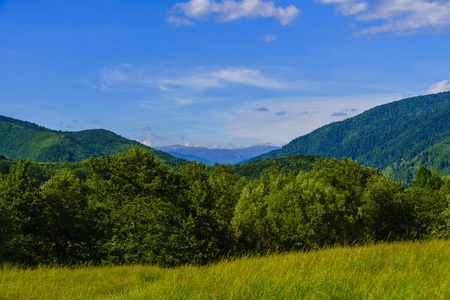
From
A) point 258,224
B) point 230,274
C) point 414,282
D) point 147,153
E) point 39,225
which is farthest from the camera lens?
point 258,224

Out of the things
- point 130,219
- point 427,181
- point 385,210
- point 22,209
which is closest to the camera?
point 22,209

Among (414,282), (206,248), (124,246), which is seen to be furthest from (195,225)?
(414,282)

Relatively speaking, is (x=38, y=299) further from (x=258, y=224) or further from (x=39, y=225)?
(x=258, y=224)

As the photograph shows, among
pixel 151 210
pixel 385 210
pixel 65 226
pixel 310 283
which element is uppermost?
pixel 310 283

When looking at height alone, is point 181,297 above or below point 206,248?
above

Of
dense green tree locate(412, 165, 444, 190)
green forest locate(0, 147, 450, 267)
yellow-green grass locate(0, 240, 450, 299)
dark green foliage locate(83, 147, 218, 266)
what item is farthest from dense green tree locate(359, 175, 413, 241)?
yellow-green grass locate(0, 240, 450, 299)

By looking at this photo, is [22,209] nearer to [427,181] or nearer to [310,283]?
[310,283]

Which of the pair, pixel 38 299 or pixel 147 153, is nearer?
pixel 38 299

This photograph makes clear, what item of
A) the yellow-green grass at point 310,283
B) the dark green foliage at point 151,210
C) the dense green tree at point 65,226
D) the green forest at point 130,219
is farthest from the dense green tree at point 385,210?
the yellow-green grass at point 310,283

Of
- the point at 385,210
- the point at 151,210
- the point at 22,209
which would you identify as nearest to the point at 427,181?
the point at 385,210

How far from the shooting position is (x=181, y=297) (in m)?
6.11

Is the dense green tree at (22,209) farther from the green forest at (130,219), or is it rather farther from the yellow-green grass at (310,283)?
the yellow-green grass at (310,283)

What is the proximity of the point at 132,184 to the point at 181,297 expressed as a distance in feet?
119

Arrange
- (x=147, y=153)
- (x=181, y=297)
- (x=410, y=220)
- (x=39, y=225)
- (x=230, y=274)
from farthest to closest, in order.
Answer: (x=410, y=220), (x=147, y=153), (x=39, y=225), (x=230, y=274), (x=181, y=297)
